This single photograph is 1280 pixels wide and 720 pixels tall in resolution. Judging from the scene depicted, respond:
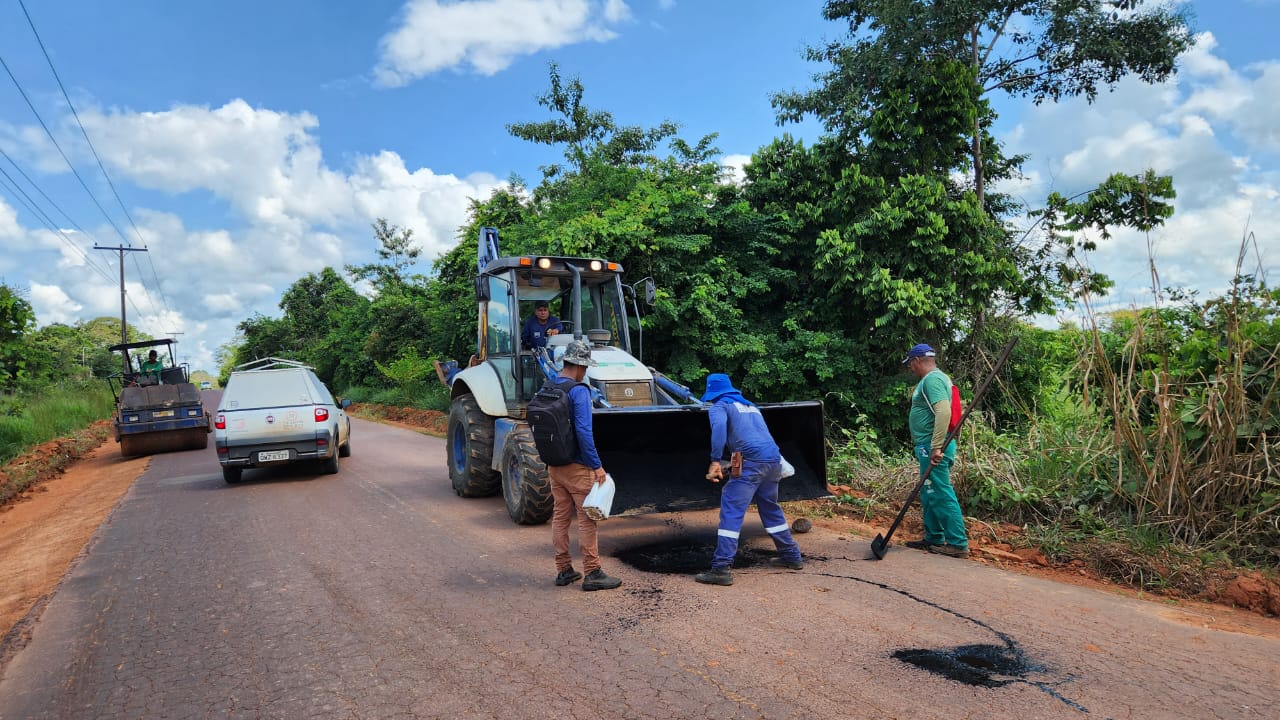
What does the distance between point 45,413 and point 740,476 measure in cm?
2170

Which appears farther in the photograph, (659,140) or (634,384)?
(659,140)

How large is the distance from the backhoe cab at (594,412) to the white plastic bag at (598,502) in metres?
1.11

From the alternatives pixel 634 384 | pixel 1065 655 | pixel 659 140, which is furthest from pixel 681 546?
pixel 659 140

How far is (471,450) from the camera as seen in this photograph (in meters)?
8.34

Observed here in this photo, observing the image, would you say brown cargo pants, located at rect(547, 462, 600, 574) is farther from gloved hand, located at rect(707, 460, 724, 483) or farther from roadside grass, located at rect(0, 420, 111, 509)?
roadside grass, located at rect(0, 420, 111, 509)

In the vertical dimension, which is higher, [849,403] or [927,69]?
[927,69]

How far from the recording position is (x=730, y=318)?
1404cm

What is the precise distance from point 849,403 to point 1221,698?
10857mm

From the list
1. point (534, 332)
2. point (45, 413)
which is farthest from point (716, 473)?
point (45, 413)

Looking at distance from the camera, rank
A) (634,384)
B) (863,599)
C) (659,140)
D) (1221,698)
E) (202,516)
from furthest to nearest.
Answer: (659,140) → (202,516) → (634,384) → (863,599) → (1221,698)

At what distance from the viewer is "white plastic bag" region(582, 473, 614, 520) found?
16.3 feet

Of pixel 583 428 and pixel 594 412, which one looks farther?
pixel 594 412

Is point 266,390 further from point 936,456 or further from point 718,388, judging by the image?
point 936,456

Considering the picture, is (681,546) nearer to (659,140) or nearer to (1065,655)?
(1065,655)
